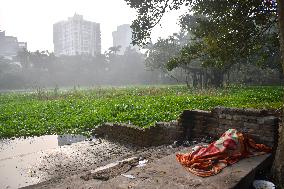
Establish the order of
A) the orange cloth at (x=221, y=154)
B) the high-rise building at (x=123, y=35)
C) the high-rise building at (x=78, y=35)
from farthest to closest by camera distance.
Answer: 1. the high-rise building at (x=123, y=35)
2. the high-rise building at (x=78, y=35)
3. the orange cloth at (x=221, y=154)

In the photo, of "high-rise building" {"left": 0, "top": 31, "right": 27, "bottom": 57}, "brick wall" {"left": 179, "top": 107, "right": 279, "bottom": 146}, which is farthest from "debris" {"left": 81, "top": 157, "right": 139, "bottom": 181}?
"high-rise building" {"left": 0, "top": 31, "right": 27, "bottom": 57}

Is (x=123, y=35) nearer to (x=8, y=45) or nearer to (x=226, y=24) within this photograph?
(x=8, y=45)

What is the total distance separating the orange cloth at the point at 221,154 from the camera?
5.24 m

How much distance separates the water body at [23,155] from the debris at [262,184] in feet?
15.7

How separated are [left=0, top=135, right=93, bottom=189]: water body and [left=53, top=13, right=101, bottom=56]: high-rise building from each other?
386 ft

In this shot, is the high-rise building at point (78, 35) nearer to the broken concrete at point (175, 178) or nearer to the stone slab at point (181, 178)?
the broken concrete at point (175, 178)

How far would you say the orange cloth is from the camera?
206 inches

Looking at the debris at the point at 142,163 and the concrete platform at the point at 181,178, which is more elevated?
the concrete platform at the point at 181,178

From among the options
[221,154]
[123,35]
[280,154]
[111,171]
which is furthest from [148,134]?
[123,35]

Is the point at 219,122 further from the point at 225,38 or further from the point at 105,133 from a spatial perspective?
the point at 105,133

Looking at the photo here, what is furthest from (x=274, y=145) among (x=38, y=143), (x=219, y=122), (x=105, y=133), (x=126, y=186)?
(x=38, y=143)

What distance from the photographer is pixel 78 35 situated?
130 meters

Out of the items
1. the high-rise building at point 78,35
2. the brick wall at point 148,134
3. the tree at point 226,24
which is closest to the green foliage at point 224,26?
the tree at point 226,24

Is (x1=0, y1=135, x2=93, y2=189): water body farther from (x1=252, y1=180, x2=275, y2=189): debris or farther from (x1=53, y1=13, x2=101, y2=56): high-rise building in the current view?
(x1=53, y1=13, x2=101, y2=56): high-rise building
